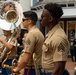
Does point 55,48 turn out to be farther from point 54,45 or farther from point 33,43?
point 33,43

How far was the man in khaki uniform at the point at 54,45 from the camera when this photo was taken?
137 inches

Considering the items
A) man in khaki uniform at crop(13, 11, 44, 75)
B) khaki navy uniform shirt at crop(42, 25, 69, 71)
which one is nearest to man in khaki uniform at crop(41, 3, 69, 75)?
khaki navy uniform shirt at crop(42, 25, 69, 71)

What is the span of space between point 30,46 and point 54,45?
0.95 metres

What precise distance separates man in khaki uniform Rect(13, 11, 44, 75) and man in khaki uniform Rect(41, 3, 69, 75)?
66 cm

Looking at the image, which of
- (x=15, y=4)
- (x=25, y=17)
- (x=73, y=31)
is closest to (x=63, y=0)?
(x=73, y=31)

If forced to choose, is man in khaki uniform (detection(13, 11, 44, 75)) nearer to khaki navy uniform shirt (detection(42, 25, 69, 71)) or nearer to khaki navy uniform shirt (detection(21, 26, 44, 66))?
khaki navy uniform shirt (detection(21, 26, 44, 66))

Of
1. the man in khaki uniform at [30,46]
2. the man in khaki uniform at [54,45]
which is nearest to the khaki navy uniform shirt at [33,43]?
the man in khaki uniform at [30,46]

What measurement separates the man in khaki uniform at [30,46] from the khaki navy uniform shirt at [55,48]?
2.33 feet

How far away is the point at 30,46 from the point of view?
175 inches

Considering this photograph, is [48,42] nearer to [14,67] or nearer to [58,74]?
[58,74]

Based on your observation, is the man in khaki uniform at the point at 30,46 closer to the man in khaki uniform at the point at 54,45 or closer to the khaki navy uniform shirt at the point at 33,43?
the khaki navy uniform shirt at the point at 33,43

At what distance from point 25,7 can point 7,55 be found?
16.7 metres

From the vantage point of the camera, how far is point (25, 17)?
495 centimetres

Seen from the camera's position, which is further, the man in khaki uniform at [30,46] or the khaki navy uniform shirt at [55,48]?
the man in khaki uniform at [30,46]
